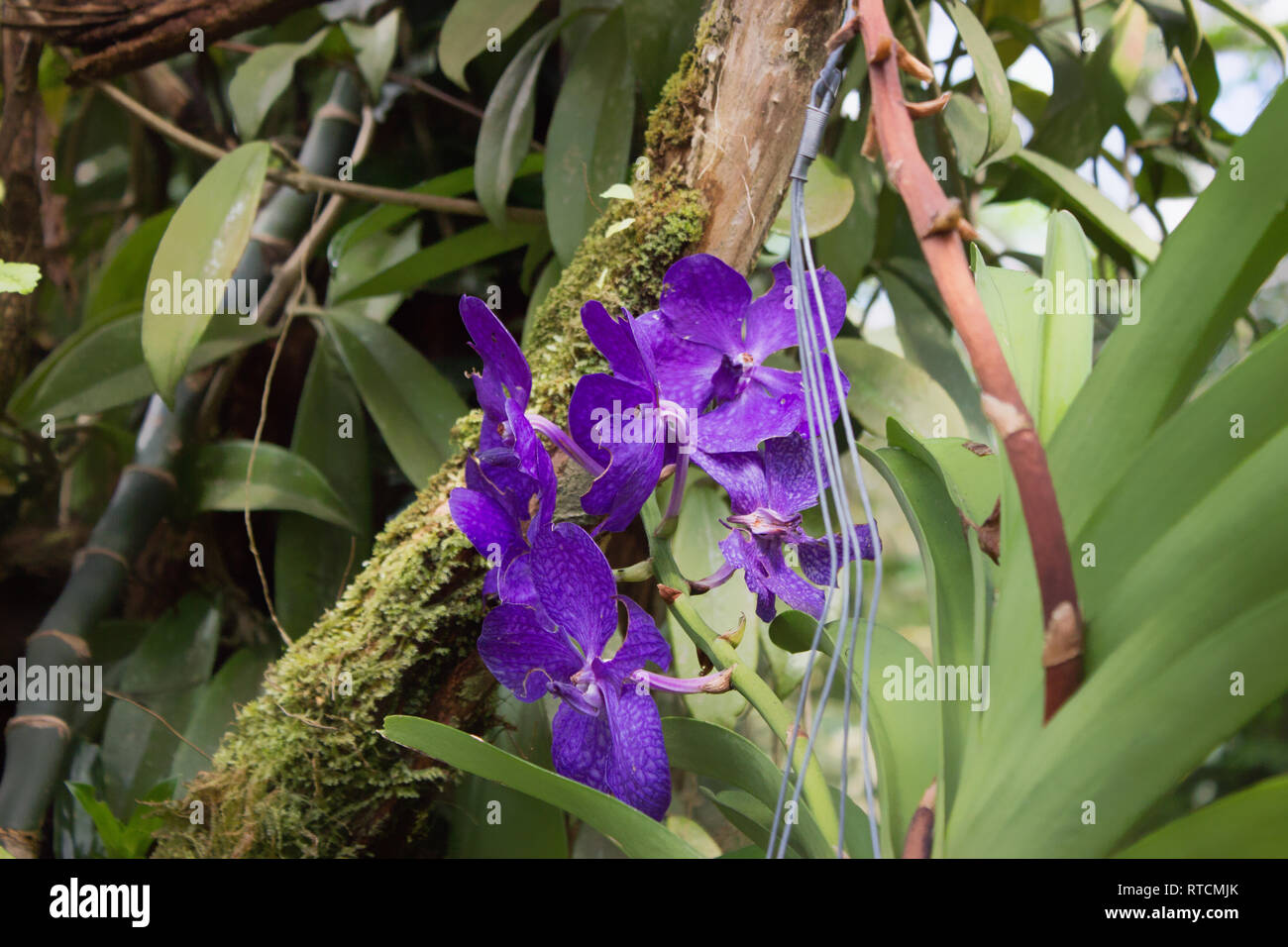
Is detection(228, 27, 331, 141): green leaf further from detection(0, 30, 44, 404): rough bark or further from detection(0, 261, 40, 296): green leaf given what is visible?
detection(0, 261, 40, 296): green leaf

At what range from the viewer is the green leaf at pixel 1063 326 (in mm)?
463

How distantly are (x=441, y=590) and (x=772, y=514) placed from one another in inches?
10.8

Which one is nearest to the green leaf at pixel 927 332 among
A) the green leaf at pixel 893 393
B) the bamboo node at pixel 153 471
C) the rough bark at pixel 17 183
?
the green leaf at pixel 893 393

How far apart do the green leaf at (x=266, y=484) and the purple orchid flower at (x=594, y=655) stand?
0.51 meters

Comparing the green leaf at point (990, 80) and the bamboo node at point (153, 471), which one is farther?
the bamboo node at point (153, 471)

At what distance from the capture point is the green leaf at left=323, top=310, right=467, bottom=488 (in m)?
0.91

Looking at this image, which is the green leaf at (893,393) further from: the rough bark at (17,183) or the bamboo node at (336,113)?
the rough bark at (17,183)

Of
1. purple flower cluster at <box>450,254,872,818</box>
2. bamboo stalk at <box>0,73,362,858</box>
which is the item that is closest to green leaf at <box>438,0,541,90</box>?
bamboo stalk at <box>0,73,362,858</box>

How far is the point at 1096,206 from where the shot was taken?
86 centimetres

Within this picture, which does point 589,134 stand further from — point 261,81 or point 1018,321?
point 1018,321

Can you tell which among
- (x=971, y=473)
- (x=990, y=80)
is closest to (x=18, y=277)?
(x=971, y=473)
